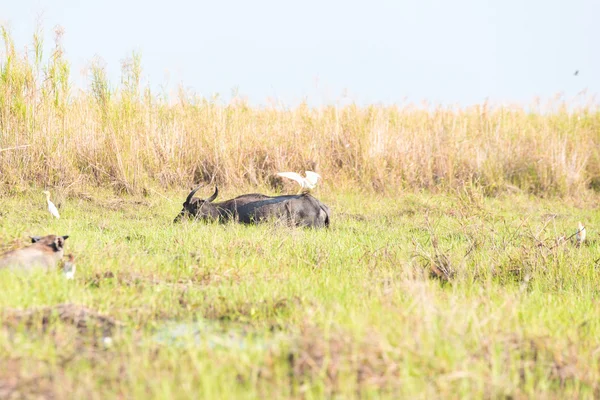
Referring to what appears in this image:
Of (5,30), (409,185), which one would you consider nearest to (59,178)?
(5,30)

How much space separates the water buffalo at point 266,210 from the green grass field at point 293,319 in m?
0.83

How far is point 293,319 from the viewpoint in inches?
147

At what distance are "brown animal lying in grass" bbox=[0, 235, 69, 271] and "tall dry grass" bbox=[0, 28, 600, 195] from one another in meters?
4.51

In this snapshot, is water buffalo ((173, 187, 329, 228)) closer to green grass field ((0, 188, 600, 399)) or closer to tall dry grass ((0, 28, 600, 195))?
green grass field ((0, 188, 600, 399))

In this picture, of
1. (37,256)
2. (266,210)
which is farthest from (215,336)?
(266,210)

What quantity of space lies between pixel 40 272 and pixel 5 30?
253 inches

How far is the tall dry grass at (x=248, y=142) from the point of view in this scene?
31.0 feet

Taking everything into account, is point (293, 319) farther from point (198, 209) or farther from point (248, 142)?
point (248, 142)

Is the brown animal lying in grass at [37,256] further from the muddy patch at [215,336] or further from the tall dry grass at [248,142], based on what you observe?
the tall dry grass at [248,142]

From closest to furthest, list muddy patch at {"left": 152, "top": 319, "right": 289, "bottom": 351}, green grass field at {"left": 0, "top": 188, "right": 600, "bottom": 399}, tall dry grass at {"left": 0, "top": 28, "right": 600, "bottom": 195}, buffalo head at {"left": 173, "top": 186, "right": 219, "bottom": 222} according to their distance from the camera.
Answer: green grass field at {"left": 0, "top": 188, "right": 600, "bottom": 399}
muddy patch at {"left": 152, "top": 319, "right": 289, "bottom": 351}
buffalo head at {"left": 173, "top": 186, "right": 219, "bottom": 222}
tall dry grass at {"left": 0, "top": 28, "right": 600, "bottom": 195}

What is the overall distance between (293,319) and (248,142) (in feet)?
24.0

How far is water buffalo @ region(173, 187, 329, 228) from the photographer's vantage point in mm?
7605

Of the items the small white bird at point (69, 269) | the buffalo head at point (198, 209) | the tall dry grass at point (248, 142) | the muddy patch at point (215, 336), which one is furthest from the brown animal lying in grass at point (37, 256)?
the tall dry grass at point (248, 142)

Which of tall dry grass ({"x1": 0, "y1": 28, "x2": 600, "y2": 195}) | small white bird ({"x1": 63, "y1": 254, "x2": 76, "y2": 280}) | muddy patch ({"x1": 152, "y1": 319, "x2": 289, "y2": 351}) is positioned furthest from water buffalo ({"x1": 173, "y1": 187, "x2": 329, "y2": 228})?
muddy patch ({"x1": 152, "y1": 319, "x2": 289, "y2": 351})
